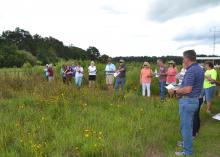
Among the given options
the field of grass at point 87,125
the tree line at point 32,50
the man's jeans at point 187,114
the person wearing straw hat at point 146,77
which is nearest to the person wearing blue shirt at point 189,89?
the man's jeans at point 187,114

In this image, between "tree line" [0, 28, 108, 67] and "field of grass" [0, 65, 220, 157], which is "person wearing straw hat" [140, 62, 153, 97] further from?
"tree line" [0, 28, 108, 67]

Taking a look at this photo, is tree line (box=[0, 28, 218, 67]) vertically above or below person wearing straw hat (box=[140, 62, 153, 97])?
above

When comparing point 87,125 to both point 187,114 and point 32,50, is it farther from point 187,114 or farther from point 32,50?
point 32,50

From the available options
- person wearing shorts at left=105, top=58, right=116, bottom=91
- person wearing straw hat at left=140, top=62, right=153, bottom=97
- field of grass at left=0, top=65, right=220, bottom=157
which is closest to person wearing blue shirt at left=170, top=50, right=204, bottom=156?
field of grass at left=0, top=65, right=220, bottom=157

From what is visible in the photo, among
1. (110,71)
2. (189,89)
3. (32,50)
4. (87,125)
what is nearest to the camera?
(189,89)

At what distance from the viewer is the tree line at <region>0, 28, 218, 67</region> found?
2966 inches

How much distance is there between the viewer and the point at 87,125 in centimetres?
888

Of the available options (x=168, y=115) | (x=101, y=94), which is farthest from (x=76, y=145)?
(x=101, y=94)

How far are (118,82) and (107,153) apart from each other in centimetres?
1015

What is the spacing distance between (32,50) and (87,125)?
Answer: 102354 mm

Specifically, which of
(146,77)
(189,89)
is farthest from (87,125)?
(146,77)

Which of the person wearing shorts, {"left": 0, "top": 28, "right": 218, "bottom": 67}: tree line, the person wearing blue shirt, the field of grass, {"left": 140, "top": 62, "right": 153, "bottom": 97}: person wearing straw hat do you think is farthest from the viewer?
{"left": 0, "top": 28, "right": 218, "bottom": 67}: tree line

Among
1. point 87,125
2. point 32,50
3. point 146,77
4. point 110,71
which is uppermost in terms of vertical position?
point 32,50

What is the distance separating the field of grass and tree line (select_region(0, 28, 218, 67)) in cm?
5751
